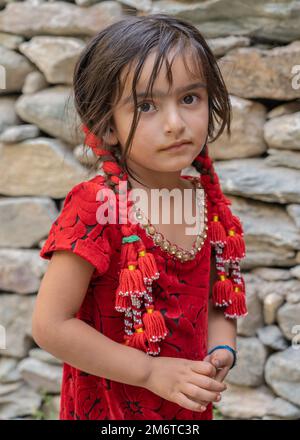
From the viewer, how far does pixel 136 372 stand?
86 centimetres

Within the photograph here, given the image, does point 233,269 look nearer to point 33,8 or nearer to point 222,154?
point 222,154

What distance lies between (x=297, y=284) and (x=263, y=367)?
0.28 meters

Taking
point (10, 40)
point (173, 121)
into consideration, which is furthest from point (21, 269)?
point (173, 121)

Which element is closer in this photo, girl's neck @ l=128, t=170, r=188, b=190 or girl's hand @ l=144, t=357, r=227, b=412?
girl's hand @ l=144, t=357, r=227, b=412

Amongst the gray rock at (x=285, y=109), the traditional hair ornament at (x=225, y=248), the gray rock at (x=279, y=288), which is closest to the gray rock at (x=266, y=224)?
the gray rock at (x=279, y=288)

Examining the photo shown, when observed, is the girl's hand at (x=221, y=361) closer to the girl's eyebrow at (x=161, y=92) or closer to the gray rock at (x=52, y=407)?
the girl's eyebrow at (x=161, y=92)

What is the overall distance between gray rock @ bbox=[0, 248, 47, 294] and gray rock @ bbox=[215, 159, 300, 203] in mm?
672

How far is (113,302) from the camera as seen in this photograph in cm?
94

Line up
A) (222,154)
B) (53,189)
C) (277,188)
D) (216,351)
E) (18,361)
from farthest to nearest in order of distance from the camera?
(18,361), (53,189), (222,154), (277,188), (216,351)

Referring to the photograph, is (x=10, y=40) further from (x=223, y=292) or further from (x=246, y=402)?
(x=246, y=402)

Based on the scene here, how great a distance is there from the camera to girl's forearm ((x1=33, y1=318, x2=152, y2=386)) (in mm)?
846

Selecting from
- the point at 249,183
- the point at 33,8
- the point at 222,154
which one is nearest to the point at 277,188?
the point at 249,183

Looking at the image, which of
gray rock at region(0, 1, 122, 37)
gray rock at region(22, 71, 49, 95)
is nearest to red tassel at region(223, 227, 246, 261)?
gray rock at region(0, 1, 122, 37)

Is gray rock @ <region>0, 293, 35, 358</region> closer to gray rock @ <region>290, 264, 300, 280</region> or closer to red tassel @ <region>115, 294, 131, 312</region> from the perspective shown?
gray rock @ <region>290, 264, 300, 280</region>
